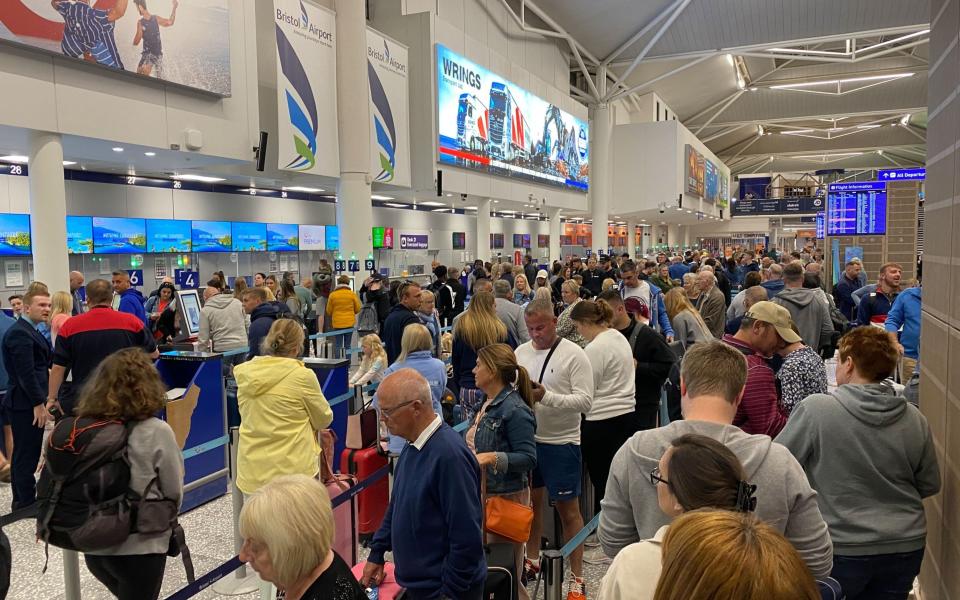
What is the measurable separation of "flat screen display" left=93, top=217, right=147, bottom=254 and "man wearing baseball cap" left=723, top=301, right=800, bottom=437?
12.2m

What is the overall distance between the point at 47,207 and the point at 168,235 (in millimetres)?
5988

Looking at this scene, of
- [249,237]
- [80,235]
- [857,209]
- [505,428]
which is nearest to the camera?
[505,428]

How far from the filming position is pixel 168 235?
13711 mm

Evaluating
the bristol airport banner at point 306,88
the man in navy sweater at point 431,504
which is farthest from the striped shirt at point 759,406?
the bristol airport banner at point 306,88

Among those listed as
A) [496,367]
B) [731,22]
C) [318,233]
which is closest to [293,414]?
[496,367]

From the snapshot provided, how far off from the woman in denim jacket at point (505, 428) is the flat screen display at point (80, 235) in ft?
37.0

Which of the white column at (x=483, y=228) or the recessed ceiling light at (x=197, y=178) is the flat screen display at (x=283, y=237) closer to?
the recessed ceiling light at (x=197, y=178)

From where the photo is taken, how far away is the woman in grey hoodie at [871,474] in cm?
254

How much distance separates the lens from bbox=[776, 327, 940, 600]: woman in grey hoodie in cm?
254

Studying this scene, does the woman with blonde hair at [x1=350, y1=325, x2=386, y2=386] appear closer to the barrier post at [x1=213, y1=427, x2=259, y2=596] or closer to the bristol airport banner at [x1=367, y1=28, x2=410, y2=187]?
the barrier post at [x1=213, y1=427, x2=259, y2=596]

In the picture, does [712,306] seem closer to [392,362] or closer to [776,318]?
[392,362]

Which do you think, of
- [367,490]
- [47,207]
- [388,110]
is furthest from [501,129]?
[367,490]

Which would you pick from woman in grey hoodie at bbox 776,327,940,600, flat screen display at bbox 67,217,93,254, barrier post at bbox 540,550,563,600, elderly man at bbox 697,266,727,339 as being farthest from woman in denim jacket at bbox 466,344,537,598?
flat screen display at bbox 67,217,93,254

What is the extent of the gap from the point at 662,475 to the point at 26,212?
12.8m
